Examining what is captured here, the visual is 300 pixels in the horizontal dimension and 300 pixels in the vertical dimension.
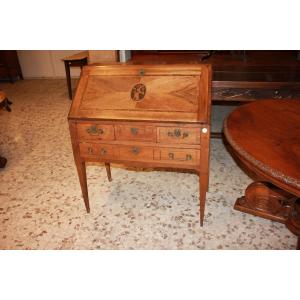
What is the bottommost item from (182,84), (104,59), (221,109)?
(221,109)

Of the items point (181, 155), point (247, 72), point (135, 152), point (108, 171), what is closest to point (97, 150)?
point (135, 152)

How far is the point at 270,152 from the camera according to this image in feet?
4.12

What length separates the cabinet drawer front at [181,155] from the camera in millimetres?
1725

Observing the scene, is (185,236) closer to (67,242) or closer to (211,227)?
(211,227)

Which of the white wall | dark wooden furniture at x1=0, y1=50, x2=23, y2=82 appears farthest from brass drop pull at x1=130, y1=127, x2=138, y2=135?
dark wooden furniture at x1=0, y1=50, x2=23, y2=82

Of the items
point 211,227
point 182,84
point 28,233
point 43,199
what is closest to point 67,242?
point 28,233

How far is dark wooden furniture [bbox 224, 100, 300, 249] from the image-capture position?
1.15 m

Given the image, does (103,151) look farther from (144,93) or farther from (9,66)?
(9,66)

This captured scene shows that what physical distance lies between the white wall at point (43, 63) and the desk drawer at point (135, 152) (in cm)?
565

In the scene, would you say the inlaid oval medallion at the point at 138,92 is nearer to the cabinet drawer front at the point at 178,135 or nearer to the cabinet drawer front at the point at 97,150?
the cabinet drawer front at the point at 178,135

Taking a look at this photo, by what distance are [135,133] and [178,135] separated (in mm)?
278

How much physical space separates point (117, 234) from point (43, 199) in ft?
2.81

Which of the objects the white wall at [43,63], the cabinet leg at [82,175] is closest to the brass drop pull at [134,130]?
the cabinet leg at [82,175]

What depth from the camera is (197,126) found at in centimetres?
161
